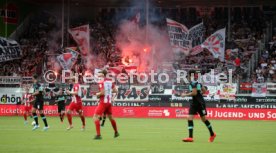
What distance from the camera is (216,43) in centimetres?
4906

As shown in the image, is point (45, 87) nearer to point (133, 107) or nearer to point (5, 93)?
point (5, 93)

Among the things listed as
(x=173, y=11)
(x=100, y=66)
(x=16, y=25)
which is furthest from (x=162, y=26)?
(x=16, y=25)

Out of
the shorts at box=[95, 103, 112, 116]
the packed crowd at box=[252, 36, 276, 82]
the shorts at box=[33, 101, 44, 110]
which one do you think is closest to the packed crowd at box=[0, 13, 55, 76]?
the packed crowd at box=[252, 36, 276, 82]

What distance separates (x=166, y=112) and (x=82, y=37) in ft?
43.1

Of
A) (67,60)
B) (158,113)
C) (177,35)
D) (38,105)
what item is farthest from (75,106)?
(177,35)

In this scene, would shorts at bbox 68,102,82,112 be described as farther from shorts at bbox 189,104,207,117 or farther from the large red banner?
the large red banner

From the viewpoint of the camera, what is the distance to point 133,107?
42438mm

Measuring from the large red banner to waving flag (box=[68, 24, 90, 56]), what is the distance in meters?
9.26

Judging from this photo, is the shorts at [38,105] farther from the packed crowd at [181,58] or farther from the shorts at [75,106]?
the packed crowd at [181,58]

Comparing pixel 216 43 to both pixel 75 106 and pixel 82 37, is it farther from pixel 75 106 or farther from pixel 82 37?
pixel 75 106

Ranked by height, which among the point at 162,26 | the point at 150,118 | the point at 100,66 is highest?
the point at 162,26

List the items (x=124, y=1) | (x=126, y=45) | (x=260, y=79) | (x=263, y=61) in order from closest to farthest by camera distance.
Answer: (x=260, y=79)
(x=263, y=61)
(x=126, y=45)
(x=124, y=1)

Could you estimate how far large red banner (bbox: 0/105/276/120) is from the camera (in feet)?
132

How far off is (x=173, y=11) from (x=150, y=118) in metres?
16.3
